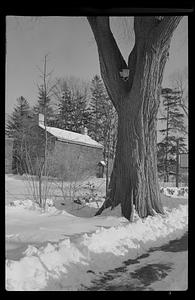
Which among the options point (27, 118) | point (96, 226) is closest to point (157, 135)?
point (96, 226)

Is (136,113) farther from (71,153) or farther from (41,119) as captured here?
(71,153)

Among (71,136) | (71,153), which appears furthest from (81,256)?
(71,153)

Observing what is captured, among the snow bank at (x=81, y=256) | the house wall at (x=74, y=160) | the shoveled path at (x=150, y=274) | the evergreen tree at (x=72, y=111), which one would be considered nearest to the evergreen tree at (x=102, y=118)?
the evergreen tree at (x=72, y=111)

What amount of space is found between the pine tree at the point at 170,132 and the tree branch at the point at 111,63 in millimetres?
756

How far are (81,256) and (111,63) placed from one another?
3.07m

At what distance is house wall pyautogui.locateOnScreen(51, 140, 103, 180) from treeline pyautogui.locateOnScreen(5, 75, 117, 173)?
43 cm

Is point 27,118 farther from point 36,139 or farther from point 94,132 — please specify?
point 94,132

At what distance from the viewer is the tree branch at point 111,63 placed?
4480mm

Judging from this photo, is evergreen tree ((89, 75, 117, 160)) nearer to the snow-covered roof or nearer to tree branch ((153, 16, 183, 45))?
the snow-covered roof

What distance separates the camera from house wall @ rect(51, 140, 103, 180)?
5.99m

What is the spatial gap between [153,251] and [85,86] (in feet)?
8.08

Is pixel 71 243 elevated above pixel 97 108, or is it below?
below

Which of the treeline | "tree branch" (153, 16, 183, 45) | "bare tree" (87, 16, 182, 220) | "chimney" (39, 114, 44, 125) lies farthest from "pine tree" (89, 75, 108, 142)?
"tree branch" (153, 16, 183, 45)

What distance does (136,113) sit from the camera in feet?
15.1
